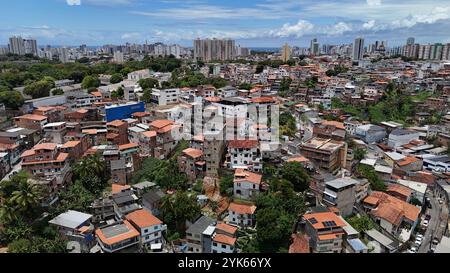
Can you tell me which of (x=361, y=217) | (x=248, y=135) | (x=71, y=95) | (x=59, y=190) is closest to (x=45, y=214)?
(x=59, y=190)

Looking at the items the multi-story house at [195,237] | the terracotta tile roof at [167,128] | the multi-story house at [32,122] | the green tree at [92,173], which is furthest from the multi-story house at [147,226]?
the multi-story house at [32,122]

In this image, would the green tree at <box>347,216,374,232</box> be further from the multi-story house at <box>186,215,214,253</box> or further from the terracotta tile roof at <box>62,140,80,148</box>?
the terracotta tile roof at <box>62,140,80,148</box>

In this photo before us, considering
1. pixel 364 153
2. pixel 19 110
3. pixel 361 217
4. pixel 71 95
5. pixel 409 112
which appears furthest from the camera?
pixel 409 112

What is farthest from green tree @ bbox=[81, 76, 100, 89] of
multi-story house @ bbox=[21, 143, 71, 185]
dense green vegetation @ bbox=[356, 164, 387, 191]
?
dense green vegetation @ bbox=[356, 164, 387, 191]

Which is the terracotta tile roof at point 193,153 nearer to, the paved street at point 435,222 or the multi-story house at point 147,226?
the multi-story house at point 147,226

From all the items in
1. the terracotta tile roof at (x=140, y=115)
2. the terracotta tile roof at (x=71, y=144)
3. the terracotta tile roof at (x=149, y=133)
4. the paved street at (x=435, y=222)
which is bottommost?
the paved street at (x=435, y=222)
